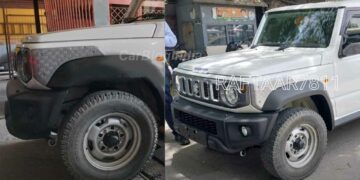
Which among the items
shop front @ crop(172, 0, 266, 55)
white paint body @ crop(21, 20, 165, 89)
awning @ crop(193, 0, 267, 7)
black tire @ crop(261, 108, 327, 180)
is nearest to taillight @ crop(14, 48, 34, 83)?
white paint body @ crop(21, 20, 165, 89)

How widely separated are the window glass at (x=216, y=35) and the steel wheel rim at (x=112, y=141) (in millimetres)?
789

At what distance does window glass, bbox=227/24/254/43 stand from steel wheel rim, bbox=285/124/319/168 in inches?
29.6

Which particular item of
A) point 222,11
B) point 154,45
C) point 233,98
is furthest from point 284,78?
point 154,45

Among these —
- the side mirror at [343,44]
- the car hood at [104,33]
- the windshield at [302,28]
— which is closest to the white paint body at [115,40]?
the car hood at [104,33]

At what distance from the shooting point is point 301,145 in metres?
2.30

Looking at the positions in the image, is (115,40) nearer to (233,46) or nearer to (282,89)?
(233,46)

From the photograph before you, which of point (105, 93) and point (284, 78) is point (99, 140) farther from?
point (284, 78)

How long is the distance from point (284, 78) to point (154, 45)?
141 centimetres

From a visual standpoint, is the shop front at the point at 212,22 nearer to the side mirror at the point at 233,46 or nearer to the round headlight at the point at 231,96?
the side mirror at the point at 233,46

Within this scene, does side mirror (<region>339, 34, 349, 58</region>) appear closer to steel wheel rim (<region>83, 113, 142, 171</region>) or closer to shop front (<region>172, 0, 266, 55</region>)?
shop front (<region>172, 0, 266, 55</region>)

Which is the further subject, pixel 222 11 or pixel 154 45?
pixel 222 11

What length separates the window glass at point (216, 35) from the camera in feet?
4.74

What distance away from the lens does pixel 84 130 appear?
69cm

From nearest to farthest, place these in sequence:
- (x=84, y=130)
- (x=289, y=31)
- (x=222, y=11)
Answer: (x=84, y=130), (x=222, y=11), (x=289, y=31)
